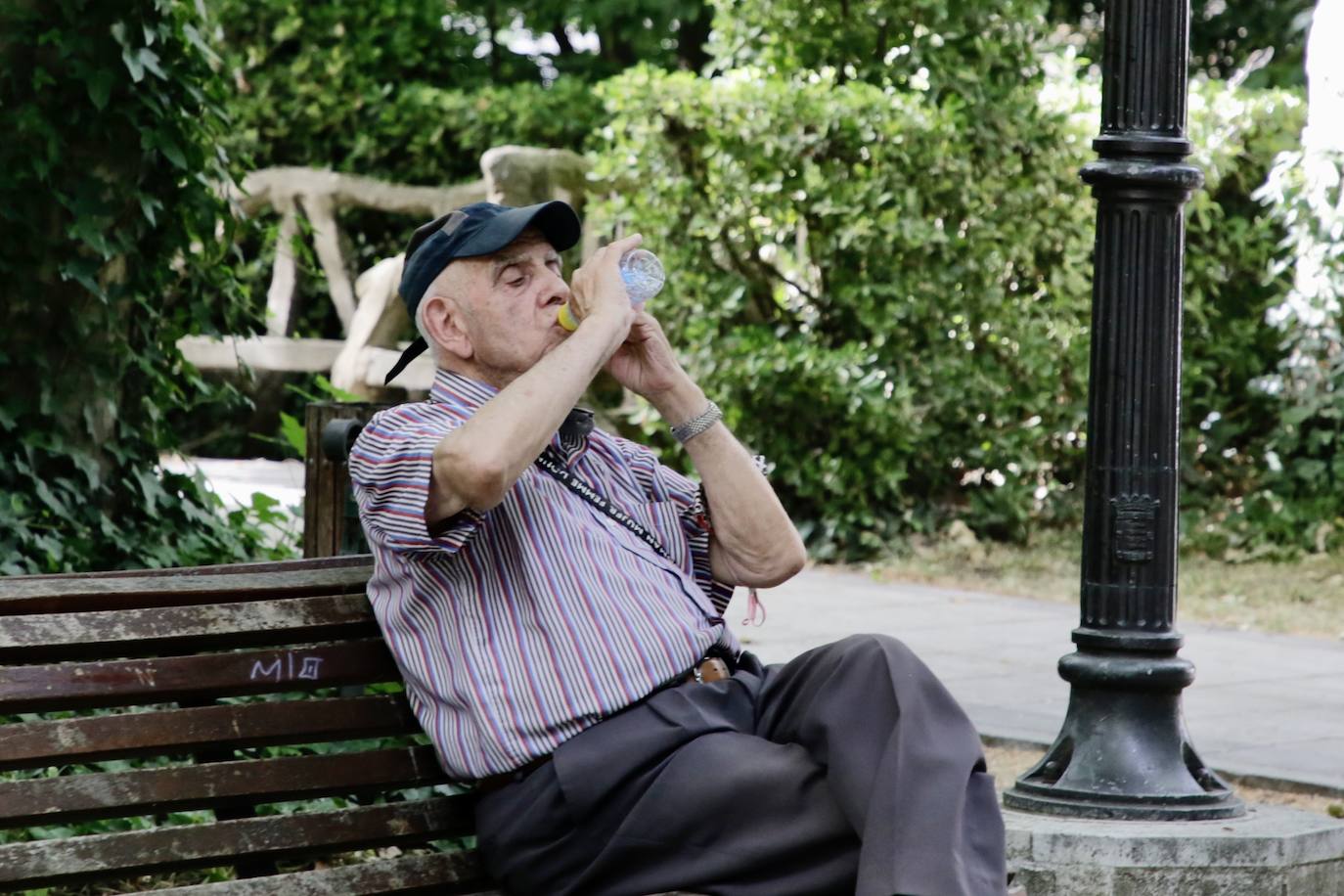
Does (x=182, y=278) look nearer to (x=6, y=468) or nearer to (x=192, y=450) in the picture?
(x=6, y=468)

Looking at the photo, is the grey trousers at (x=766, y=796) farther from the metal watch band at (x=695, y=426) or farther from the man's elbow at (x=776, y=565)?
the metal watch band at (x=695, y=426)

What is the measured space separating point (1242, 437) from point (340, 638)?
28.7 feet

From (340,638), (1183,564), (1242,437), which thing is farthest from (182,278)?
(1242,437)

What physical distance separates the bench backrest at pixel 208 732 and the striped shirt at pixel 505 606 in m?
0.12

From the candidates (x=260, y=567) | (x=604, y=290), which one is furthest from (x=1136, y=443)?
(x=260, y=567)

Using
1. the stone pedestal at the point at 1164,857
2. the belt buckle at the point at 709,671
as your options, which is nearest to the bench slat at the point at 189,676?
the belt buckle at the point at 709,671

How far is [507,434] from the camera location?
287cm

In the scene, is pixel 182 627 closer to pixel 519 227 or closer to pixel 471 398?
pixel 471 398

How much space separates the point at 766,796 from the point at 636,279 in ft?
2.80

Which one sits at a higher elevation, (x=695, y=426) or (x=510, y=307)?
(x=510, y=307)

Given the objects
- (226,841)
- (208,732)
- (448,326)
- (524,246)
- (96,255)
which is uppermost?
(96,255)

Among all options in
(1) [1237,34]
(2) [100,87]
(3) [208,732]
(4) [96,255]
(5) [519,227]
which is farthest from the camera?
(1) [1237,34]

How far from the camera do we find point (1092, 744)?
420cm

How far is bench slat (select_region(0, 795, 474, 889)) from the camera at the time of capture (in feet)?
9.06
